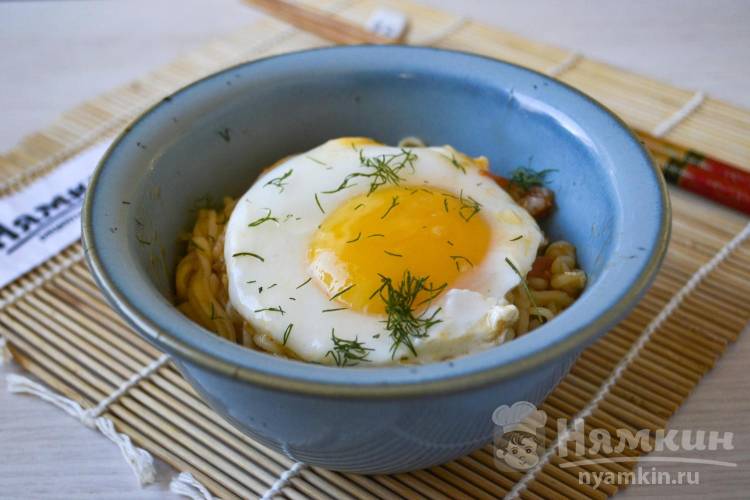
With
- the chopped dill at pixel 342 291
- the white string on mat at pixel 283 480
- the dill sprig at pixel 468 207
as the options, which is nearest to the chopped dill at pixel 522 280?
the dill sprig at pixel 468 207

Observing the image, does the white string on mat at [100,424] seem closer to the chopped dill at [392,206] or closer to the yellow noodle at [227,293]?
the yellow noodle at [227,293]

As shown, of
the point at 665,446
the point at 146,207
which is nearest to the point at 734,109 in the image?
the point at 665,446

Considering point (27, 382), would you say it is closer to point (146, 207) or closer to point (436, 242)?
point (146, 207)

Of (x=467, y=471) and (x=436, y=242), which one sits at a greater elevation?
(x=436, y=242)

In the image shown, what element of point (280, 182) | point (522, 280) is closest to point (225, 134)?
point (280, 182)

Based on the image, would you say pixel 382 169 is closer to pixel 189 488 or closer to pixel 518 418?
pixel 518 418
